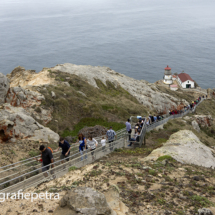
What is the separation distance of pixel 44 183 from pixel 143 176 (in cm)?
446

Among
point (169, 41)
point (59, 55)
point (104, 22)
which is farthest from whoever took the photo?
point (104, 22)

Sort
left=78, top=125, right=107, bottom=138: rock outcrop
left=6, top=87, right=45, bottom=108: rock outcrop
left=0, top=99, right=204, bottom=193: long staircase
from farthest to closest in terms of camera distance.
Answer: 1. left=78, top=125, right=107, bottom=138: rock outcrop
2. left=6, top=87, right=45, bottom=108: rock outcrop
3. left=0, top=99, right=204, bottom=193: long staircase

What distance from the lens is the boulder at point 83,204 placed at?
21.6ft

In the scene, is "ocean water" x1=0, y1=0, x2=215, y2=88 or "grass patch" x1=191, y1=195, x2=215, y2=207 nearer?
"grass patch" x1=191, y1=195, x2=215, y2=207

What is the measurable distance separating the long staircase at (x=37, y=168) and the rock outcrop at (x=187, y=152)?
2.84m

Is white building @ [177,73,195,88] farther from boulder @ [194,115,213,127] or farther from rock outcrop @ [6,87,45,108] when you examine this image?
rock outcrop @ [6,87,45,108]

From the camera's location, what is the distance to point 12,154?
13.1 m

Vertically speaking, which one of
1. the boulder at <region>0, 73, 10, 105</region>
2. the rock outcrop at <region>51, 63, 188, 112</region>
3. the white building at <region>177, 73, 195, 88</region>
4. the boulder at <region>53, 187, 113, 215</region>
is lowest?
the white building at <region>177, 73, 195, 88</region>

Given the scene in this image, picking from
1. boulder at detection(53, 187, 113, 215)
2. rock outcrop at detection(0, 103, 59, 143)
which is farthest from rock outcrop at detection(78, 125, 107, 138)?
boulder at detection(53, 187, 113, 215)

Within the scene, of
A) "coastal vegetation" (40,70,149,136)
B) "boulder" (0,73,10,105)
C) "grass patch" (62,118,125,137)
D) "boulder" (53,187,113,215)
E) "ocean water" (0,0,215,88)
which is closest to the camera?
"boulder" (53,187,113,215)

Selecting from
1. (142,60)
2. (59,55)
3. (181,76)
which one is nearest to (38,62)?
(59,55)

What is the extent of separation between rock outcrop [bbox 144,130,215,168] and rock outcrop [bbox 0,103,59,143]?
7898 millimetres

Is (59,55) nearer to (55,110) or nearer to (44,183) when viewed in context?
(55,110)

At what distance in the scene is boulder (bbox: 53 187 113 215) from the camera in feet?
21.6
